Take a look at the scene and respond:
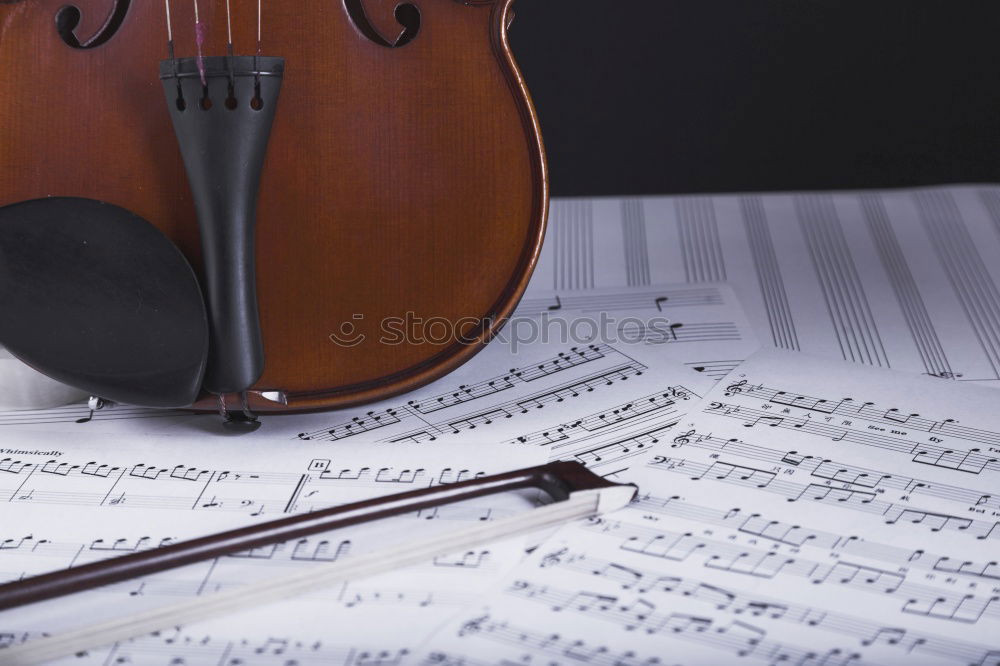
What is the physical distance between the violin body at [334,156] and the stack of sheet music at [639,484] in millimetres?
114

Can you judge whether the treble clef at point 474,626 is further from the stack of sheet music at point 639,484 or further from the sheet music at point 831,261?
the sheet music at point 831,261

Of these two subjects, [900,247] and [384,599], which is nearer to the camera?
[384,599]

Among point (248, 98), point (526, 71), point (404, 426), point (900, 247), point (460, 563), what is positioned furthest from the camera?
point (526, 71)

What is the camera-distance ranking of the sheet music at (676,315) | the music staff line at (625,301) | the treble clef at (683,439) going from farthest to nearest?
1. the music staff line at (625,301)
2. the sheet music at (676,315)
3. the treble clef at (683,439)

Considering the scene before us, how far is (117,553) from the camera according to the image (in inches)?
40.9

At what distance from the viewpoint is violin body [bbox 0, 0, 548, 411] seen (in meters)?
1.19

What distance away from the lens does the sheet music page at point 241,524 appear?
35.9 inches

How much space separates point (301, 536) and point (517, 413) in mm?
363

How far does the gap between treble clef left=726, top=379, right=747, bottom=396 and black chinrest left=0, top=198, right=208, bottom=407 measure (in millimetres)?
607

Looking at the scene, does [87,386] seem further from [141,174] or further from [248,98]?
[248,98]

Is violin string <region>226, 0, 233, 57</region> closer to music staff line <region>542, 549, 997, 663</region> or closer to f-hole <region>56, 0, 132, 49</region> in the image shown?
f-hole <region>56, 0, 132, 49</region>

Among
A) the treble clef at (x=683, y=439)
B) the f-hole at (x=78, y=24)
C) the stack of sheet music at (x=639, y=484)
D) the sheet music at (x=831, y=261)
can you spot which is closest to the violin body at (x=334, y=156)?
the f-hole at (x=78, y=24)

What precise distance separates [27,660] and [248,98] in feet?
1.86

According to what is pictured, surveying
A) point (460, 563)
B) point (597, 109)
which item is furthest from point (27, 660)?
point (597, 109)
